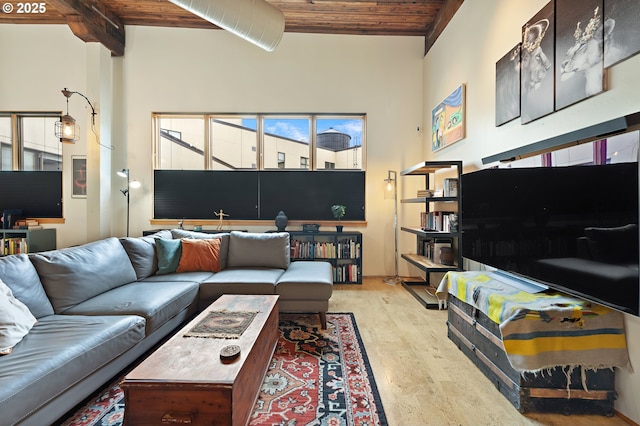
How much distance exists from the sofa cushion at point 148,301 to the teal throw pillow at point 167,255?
36cm

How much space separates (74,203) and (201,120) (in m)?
2.34

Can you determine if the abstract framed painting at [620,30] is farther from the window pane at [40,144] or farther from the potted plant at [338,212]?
the window pane at [40,144]

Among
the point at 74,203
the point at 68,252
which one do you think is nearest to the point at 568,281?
the point at 68,252

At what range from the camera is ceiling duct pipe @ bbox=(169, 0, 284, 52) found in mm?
3023

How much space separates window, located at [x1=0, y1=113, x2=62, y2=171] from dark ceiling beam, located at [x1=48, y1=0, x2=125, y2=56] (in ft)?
4.47

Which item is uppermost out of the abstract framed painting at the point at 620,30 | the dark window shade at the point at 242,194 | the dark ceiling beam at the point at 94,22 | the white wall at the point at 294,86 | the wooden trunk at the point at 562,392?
the dark ceiling beam at the point at 94,22

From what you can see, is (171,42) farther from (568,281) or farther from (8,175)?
(568,281)

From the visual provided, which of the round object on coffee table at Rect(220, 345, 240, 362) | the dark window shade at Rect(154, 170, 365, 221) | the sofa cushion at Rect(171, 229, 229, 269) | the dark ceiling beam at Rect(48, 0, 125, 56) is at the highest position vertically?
the dark ceiling beam at Rect(48, 0, 125, 56)

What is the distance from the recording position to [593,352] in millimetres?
1519

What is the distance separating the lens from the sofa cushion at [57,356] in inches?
45.7

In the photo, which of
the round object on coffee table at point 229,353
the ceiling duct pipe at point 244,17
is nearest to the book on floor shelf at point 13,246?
the ceiling duct pipe at point 244,17

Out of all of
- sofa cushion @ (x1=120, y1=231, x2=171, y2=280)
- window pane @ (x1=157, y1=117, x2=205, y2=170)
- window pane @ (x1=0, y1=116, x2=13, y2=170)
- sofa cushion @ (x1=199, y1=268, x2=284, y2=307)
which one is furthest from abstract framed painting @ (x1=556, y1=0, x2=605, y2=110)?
window pane @ (x1=0, y1=116, x2=13, y2=170)

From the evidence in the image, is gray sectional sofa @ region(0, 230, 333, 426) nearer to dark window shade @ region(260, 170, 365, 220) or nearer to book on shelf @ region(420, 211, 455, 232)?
dark window shade @ region(260, 170, 365, 220)

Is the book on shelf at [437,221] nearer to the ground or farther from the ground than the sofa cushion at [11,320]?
farther from the ground
